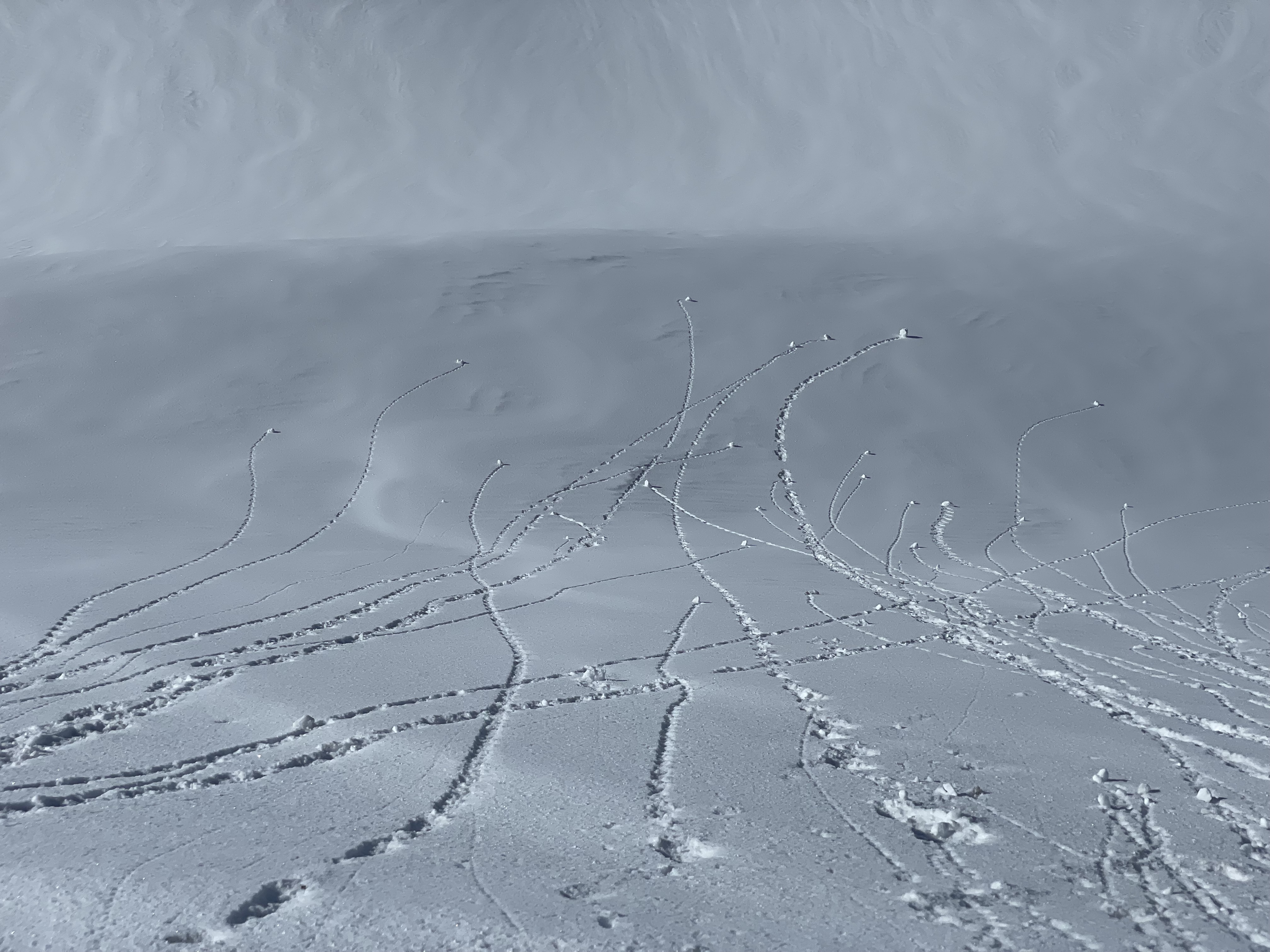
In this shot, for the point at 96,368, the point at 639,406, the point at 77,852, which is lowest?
the point at 639,406

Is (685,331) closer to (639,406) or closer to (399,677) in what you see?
(639,406)

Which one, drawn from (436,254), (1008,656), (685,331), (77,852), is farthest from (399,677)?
(436,254)

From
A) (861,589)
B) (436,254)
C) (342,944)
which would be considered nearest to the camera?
(342,944)

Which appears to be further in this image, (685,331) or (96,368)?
(685,331)

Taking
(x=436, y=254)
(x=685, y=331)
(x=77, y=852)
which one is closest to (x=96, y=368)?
(x=436, y=254)

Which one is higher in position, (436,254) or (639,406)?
(436,254)

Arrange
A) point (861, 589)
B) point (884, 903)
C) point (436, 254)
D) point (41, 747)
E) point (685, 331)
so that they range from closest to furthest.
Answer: point (884, 903), point (41, 747), point (861, 589), point (685, 331), point (436, 254)
